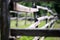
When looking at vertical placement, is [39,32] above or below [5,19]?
below

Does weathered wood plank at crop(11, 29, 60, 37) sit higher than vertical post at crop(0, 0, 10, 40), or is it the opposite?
vertical post at crop(0, 0, 10, 40)

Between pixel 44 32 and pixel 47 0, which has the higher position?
pixel 47 0

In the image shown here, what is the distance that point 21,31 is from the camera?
1.61m

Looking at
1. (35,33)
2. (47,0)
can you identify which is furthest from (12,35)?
(47,0)

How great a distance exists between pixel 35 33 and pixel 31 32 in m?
0.04

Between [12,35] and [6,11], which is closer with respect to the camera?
[6,11]

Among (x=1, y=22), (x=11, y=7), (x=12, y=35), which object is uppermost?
(x=11, y=7)

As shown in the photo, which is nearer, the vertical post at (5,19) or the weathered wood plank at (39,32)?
the vertical post at (5,19)

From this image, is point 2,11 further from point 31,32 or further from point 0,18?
point 31,32

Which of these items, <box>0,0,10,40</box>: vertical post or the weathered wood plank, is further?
the weathered wood plank

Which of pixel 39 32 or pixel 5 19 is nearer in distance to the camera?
pixel 5 19

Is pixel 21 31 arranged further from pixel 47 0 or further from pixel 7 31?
pixel 47 0

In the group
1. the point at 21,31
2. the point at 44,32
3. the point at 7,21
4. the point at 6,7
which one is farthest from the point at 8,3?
the point at 44,32

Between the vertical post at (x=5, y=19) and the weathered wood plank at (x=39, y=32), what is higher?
the vertical post at (x=5, y=19)
